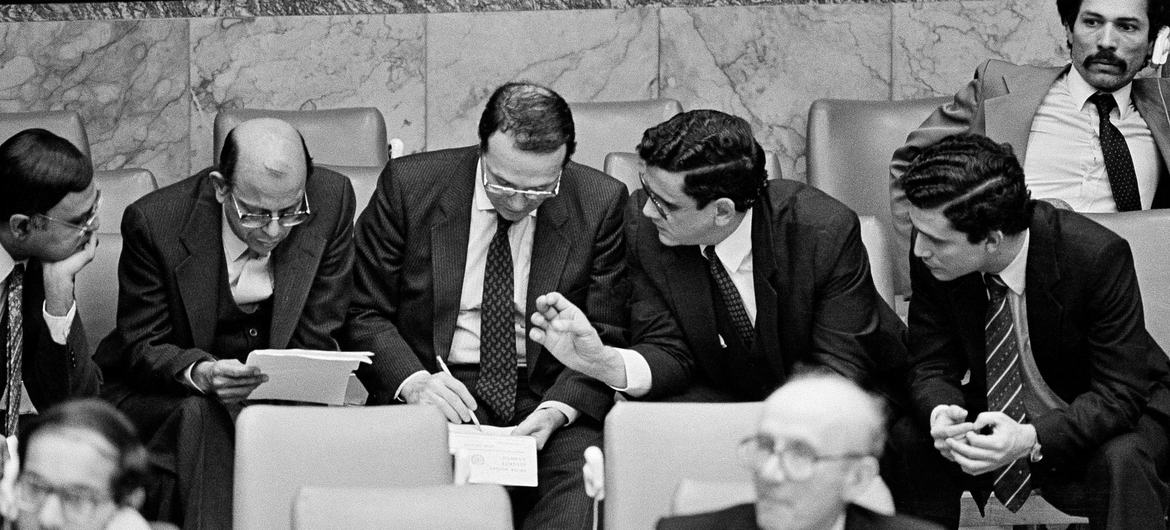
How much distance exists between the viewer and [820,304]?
12.2 ft

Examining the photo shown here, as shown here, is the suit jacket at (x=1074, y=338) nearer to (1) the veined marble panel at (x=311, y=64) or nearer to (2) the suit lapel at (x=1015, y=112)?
(2) the suit lapel at (x=1015, y=112)

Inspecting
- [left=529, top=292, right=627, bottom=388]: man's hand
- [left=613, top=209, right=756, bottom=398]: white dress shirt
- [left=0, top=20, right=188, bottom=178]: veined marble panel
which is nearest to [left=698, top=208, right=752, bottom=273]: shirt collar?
[left=613, top=209, right=756, bottom=398]: white dress shirt

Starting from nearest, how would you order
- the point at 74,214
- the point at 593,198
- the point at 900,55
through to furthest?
the point at 74,214 → the point at 593,198 → the point at 900,55

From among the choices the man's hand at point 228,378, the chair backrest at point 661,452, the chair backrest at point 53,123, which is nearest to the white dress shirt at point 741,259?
the chair backrest at point 661,452

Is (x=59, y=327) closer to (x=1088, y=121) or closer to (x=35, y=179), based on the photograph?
(x=35, y=179)

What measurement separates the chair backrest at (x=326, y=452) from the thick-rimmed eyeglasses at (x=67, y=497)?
0.53 metres

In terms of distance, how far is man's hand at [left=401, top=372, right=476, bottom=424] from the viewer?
11.7 ft

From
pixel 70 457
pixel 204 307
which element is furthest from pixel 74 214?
pixel 70 457

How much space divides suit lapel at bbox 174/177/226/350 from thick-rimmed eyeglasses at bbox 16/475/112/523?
56.2 inches

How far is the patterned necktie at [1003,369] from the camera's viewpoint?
3.37 meters

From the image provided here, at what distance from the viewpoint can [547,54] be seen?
578 cm

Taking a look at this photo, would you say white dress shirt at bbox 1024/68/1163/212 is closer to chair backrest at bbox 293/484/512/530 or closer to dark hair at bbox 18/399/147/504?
chair backrest at bbox 293/484/512/530

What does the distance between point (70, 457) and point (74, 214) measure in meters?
1.36

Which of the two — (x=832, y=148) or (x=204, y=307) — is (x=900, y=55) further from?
(x=204, y=307)
